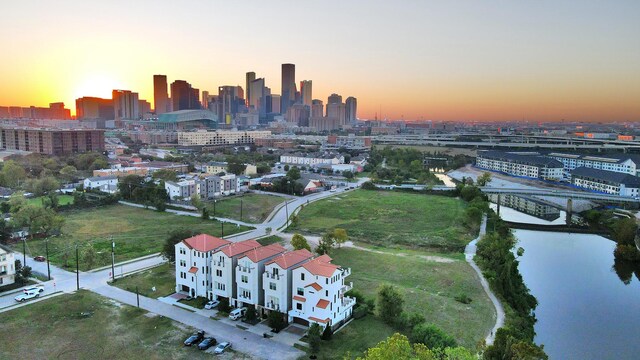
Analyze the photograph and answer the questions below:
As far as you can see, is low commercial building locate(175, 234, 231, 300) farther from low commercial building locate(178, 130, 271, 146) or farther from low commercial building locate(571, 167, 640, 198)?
low commercial building locate(178, 130, 271, 146)

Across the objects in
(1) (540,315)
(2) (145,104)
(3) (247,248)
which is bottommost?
(1) (540,315)

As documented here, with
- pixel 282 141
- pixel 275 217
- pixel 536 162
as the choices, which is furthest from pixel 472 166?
pixel 275 217

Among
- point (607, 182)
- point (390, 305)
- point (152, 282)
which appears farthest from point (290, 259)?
point (607, 182)

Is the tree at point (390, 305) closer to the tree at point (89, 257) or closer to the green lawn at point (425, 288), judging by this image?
the green lawn at point (425, 288)

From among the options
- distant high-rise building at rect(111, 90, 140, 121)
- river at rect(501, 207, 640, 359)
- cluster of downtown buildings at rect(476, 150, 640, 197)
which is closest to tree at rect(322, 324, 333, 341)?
river at rect(501, 207, 640, 359)

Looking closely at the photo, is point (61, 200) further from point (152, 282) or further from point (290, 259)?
point (290, 259)

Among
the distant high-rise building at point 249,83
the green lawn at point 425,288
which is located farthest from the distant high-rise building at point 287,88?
the green lawn at point 425,288

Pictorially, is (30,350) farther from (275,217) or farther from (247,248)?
(275,217)
